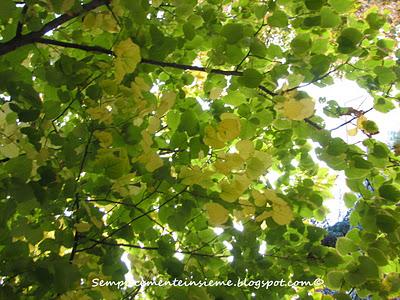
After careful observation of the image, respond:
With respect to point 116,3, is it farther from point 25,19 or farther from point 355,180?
point 355,180

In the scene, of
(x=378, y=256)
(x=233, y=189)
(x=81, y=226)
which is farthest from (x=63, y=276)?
(x=378, y=256)

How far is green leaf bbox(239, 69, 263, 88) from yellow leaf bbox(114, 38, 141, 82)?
321 mm

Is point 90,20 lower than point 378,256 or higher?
higher

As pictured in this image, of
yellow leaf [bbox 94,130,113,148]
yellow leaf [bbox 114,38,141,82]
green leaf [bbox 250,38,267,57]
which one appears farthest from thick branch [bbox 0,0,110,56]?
green leaf [bbox 250,38,267,57]

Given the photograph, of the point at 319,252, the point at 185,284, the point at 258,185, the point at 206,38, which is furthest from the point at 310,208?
the point at 206,38

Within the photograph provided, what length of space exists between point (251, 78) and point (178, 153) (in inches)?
11.2

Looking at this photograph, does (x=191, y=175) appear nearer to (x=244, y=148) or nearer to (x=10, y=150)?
(x=244, y=148)

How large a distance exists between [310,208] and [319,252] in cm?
14

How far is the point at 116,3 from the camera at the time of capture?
974 millimetres

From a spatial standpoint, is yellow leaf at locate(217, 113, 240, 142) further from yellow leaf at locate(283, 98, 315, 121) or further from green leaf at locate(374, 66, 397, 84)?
green leaf at locate(374, 66, 397, 84)

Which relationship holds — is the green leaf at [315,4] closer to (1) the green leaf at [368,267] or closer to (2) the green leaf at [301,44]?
(2) the green leaf at [301,44]

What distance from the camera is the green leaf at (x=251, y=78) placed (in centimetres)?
103

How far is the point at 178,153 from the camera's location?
3.47ft

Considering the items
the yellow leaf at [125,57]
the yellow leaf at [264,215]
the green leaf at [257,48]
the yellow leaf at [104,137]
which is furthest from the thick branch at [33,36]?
the yellow leaf at [264,215]
